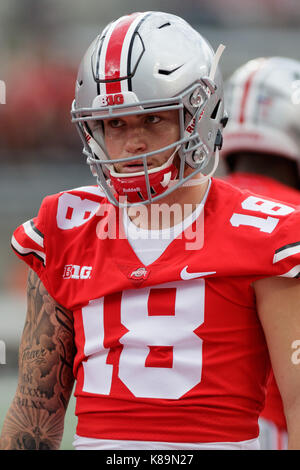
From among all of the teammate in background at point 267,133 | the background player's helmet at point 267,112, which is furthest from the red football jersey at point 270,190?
the background player's helmet at point 267,112

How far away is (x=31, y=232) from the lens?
5.75 feet

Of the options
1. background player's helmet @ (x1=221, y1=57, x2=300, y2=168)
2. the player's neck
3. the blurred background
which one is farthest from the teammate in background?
the blurred background

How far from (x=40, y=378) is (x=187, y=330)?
436 mm

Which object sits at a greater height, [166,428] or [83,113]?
[83,113]

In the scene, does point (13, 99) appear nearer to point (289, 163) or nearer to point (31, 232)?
point (289, 163)

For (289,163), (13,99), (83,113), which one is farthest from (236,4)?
(83,113)

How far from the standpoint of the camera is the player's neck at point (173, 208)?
5.44ft

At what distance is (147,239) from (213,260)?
0.18m

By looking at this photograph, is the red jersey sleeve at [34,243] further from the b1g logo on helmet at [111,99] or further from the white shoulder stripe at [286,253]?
the white shoulder stripe at [286,253]

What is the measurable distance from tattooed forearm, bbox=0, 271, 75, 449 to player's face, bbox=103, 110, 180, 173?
40cm

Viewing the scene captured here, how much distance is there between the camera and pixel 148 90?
1.55 metres

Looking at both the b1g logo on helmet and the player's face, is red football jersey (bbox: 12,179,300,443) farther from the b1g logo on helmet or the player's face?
the b1g logo on helmet

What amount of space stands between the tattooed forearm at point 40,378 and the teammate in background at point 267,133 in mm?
911

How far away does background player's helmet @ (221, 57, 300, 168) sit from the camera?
98.9 inches
